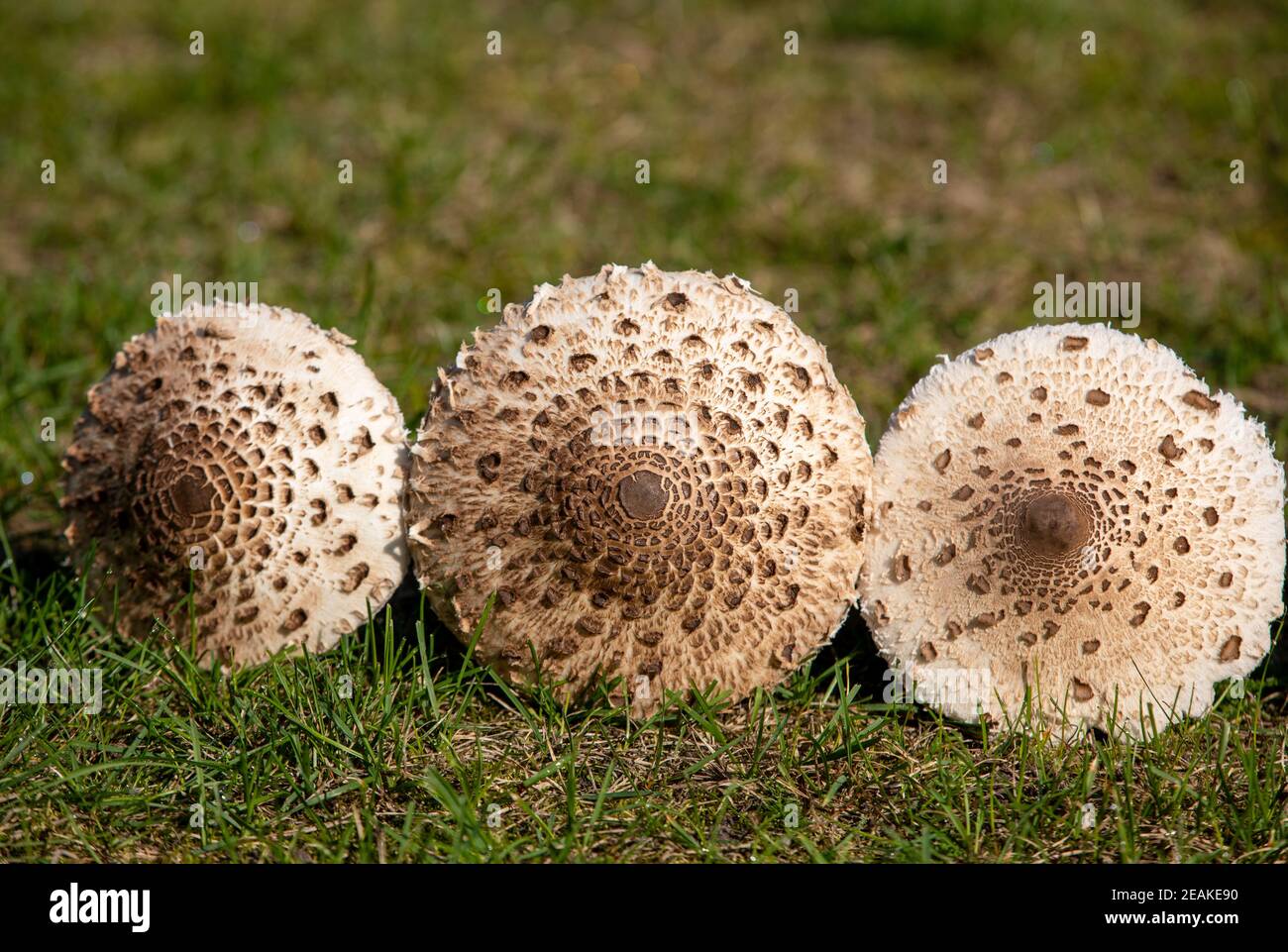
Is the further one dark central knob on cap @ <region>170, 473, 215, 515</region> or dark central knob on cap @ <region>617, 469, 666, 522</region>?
dark central knob on cap @ <region>170, 473, 215, 515</region>

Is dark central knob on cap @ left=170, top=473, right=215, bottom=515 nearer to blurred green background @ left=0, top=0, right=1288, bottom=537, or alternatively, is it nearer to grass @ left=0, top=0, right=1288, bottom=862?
grass @ left=0, top=0, right=1288, bottom=862

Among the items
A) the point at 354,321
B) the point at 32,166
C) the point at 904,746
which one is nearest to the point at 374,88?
the point at 32,166

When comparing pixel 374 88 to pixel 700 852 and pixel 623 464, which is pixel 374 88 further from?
pixel 700 852

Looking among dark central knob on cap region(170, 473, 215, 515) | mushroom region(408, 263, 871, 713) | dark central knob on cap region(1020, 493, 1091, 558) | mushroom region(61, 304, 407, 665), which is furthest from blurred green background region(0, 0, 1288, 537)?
dark central knob on cap region(1020, 493, 1091, 558)

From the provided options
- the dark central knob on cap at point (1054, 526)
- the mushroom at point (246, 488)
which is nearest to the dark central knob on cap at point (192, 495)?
the mushroom at point (246, 488)

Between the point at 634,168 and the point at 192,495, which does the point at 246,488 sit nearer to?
the point at 192,495

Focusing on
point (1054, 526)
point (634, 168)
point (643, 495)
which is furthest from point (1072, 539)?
point (634, 168)
